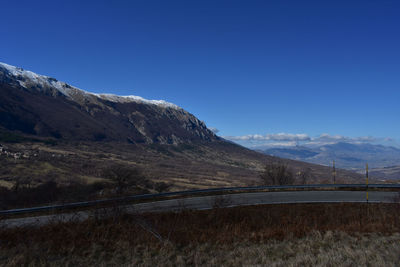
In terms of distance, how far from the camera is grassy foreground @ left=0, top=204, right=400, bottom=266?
6703 mm

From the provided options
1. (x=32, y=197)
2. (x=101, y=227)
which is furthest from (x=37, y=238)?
(x=32, y=197)

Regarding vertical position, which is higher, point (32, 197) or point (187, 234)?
point (187, 234)

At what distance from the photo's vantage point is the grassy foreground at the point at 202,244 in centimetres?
670

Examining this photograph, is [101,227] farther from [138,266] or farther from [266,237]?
[266,237]

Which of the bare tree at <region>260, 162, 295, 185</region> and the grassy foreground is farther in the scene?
the bare tree at <region>260, 162, 295, 185</region>

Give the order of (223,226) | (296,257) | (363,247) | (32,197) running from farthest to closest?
(32,197), (223,226), (363,247), (296,257)

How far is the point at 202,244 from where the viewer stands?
823 centimetres

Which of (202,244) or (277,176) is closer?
(202,244)

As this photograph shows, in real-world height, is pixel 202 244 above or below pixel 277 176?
below

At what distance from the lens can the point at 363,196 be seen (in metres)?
20.1

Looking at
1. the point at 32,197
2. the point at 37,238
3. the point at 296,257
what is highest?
the point at 296,257

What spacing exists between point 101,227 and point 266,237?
6341mm

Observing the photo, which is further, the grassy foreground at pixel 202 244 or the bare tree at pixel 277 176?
the bare tree at pixel 277 176

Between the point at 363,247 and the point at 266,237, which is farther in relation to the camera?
the point at 266,237
